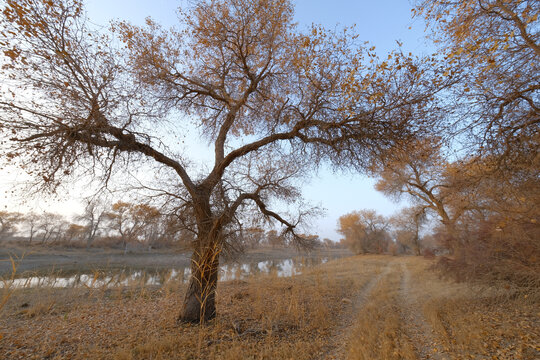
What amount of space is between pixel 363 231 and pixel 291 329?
38.7m

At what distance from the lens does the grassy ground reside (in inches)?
163

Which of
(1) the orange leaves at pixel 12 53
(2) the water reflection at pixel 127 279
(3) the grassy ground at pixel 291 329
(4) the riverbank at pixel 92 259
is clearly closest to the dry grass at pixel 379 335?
(3) the grassy ground at pixel 291 329

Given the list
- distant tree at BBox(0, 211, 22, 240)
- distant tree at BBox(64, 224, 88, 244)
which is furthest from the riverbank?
distant tree at BBox(0, 211, 22, 240)

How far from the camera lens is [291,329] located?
540 cm

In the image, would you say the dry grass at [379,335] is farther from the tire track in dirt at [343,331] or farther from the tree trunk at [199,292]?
the tree trunk at [199,292]

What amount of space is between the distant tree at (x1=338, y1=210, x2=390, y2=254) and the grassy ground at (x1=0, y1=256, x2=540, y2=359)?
3364 cm

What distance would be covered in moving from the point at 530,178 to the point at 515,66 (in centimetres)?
227

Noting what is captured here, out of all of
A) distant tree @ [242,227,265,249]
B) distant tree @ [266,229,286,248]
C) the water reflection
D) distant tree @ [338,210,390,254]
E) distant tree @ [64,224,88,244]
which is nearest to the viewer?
distant tree @ [242,227,265,249]

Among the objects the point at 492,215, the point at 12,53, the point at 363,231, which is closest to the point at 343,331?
the point at 492,215

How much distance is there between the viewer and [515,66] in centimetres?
449

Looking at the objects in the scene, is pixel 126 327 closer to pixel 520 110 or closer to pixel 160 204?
pixel 160 204

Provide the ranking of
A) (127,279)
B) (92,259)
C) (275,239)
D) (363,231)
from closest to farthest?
1. (275,239)
2. (127,279)
3. (92,259)
4. (363,231)

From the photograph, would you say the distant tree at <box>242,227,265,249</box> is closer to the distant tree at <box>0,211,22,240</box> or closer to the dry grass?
the dry grass

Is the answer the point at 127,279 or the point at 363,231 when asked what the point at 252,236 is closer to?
the point at 127,279
